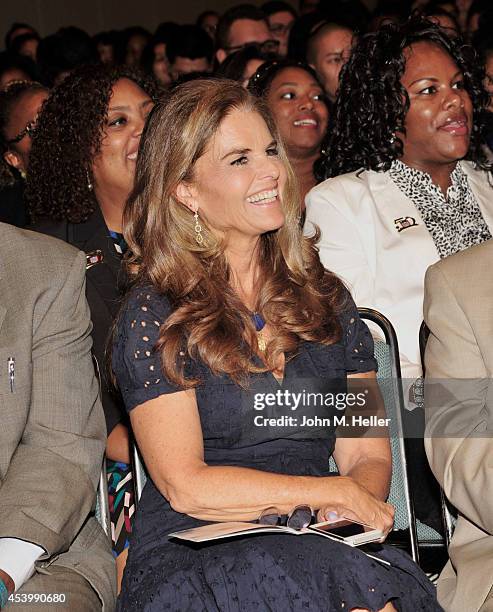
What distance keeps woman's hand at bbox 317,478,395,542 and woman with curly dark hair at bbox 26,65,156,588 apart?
4.66 feet

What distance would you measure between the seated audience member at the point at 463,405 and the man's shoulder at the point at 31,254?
923mm

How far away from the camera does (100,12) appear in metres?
11.5

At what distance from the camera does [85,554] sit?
2547 mm

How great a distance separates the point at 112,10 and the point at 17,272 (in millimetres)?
9622

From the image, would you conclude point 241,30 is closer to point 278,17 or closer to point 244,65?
point 244,65

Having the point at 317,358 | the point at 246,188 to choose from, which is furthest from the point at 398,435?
the point at 246,188

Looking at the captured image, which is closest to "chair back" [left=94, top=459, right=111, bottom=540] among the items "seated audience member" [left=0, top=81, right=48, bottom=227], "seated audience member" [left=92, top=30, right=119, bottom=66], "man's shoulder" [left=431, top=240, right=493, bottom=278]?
"man's shoulder" [left=431, top=240, right=493, bottom=278]

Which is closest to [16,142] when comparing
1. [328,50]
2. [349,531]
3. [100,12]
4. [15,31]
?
[328,50]

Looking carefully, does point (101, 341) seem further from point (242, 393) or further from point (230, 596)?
point (230, 596)

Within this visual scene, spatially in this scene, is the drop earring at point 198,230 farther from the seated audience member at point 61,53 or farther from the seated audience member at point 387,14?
the seated audience member at point 61,53

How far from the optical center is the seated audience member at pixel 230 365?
2.27 m

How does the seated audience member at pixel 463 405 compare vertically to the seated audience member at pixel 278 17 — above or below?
below

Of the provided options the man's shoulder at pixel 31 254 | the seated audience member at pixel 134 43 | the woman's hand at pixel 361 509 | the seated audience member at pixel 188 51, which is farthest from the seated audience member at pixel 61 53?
the woman's hand at pixel 361 509

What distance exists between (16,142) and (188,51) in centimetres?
312
